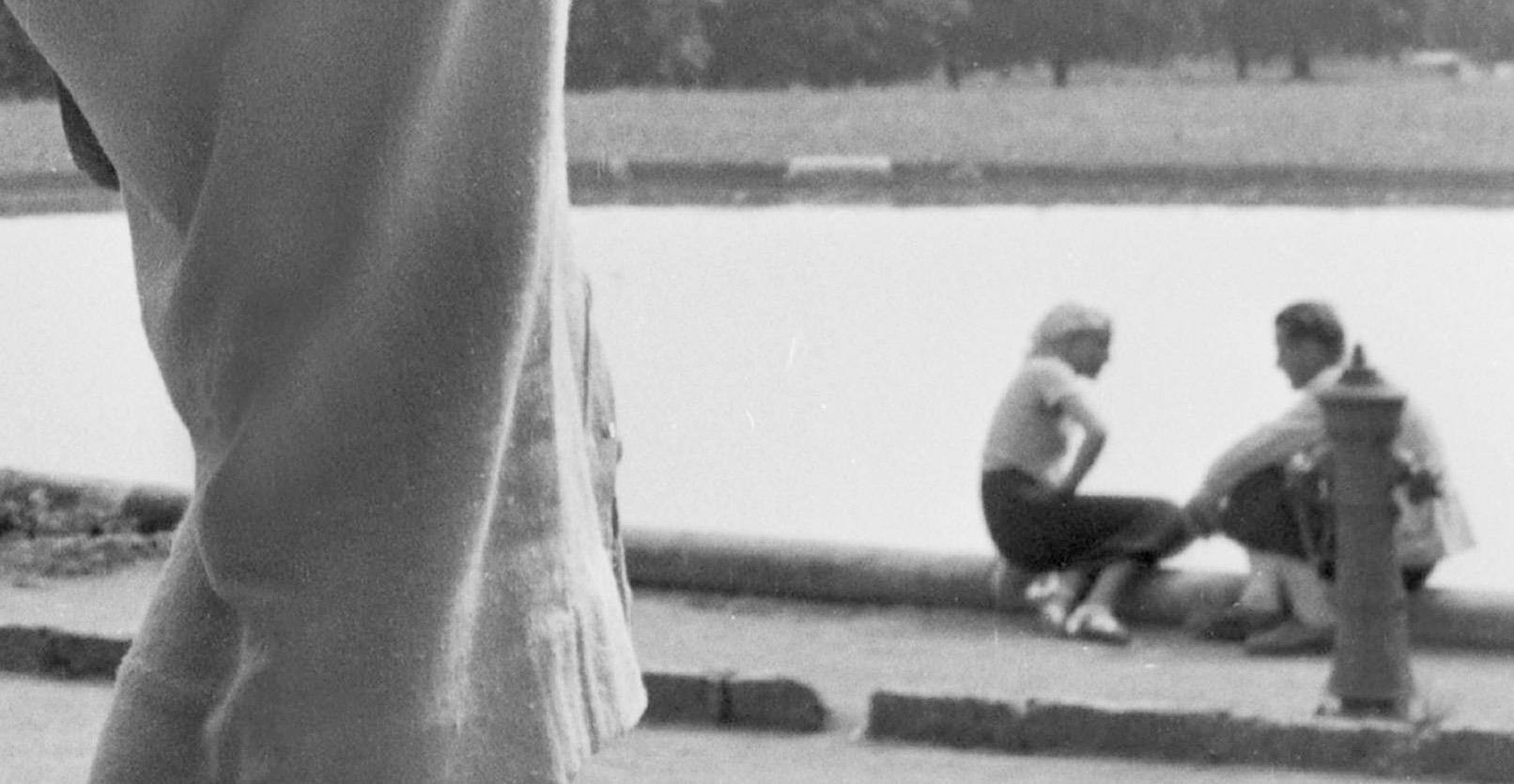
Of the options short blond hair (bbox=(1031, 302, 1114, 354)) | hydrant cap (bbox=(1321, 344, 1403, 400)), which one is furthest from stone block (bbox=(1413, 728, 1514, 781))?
short blond hair (bbox=(1031, 302, 1114, 354))

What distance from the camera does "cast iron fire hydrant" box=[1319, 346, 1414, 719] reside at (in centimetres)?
625

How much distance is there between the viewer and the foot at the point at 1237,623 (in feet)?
24.1

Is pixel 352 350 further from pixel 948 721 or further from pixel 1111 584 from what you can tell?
pixel 1111 584

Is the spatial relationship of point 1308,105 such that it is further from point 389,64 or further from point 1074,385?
point 389,64

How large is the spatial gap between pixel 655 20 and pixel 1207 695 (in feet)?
23.2

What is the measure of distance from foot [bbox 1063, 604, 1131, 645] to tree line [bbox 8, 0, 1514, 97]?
5433 mm

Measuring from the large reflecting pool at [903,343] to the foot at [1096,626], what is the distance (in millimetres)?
906

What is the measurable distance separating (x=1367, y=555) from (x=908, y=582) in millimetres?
1937

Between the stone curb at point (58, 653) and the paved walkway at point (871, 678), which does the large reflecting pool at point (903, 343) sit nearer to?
the paved walkway at point (871, 678)

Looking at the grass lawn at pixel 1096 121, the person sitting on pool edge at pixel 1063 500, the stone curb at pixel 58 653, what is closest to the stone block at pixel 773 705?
the person sitting on pool edge at pixel 1063 500

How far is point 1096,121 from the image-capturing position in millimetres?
17375

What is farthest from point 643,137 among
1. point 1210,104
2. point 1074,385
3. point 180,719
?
point 180,719

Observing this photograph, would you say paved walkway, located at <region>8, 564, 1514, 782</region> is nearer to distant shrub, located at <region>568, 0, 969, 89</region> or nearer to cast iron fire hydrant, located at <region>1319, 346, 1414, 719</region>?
cast iron fire hydrant, located at <region>1319, 346, 1414, 719</region>

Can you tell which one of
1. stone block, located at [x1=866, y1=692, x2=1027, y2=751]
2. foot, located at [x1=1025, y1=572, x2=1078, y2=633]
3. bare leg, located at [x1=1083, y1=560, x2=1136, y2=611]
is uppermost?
stone block, located at [x1=866, y1=692, x2=1027, y2=751]
